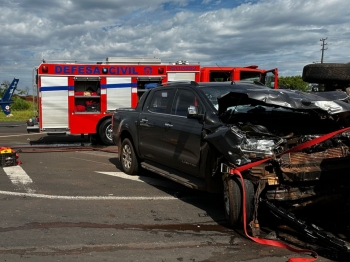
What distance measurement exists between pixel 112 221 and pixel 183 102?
Answer: 7.55 feet

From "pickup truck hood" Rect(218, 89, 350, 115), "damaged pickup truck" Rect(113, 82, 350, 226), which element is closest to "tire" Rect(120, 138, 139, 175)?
"damaged pickup truck" Rect(113, 82, 350, 226)

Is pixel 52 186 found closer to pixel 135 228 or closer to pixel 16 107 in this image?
pixel 135 228

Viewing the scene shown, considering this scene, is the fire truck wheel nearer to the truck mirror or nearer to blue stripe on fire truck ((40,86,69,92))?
blue stripe on fire truck ((40,86,69,92))

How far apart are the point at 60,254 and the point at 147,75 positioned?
10433mm

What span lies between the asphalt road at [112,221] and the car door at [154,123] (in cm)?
67

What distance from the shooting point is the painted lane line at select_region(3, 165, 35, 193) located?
7.71 m

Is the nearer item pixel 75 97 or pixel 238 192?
pixel 238 192

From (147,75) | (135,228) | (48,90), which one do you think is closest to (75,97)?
(48,90)

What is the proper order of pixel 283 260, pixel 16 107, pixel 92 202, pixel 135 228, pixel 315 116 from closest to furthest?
pixel 283 260
pixel 135 228
pixel 315 116
pixel 92 202
pixel 16 107

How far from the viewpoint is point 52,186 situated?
7738 mm

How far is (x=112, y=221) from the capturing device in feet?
18.6

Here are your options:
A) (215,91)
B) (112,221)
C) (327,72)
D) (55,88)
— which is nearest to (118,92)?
(55,88)

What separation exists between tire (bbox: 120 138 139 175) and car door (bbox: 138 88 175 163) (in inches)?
16.7

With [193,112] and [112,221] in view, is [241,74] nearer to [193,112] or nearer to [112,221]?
[193,112]
